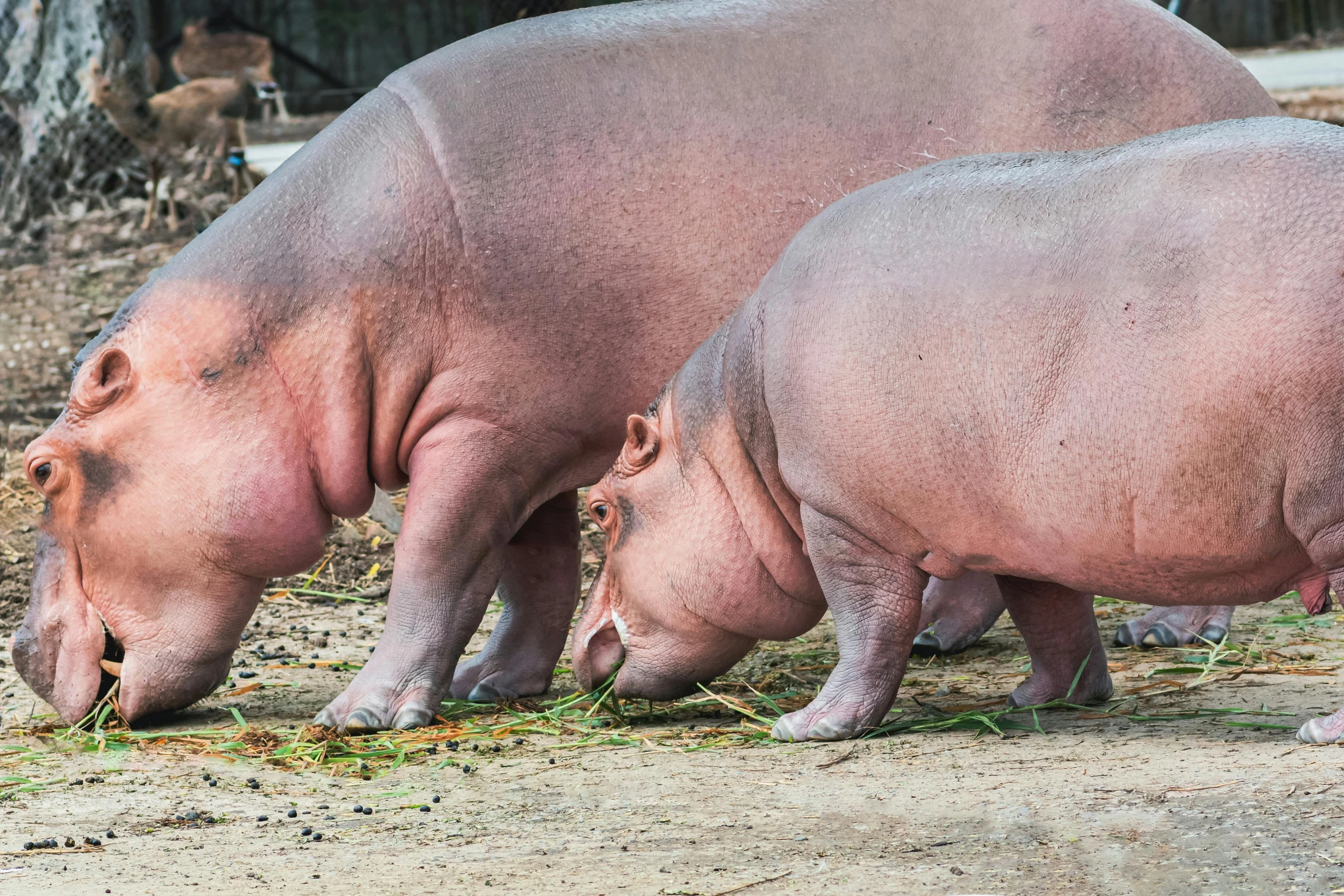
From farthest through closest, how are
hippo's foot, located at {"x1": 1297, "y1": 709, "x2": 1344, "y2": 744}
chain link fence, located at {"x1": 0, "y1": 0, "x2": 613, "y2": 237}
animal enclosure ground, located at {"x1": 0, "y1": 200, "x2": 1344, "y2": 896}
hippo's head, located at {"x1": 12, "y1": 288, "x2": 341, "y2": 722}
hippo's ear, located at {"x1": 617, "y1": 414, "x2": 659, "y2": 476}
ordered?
chain link fence, located at {"x1": 0, "y1": 0, "x2": 613, "y2": 237} < hippo's head, located at {"x1": 12, "y1": 288, "x2": 341, "y2": 722} < hippo's ear, located at {"x1": 617, "y1": 414, "x2": 659, "y2": 476} < hippo's foot, located at {"x1": 1297, "y1": 709, "x2": 1344, "y2": 744} < animal enclosure ground, located at {"x1": 0, "y1": 200, "x2": 1344, "y2": 896}

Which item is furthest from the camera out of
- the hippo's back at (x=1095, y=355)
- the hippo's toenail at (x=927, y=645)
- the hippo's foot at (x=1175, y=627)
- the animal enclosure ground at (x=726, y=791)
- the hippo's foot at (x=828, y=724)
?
the hippo's toenail at (x=927, y=645)

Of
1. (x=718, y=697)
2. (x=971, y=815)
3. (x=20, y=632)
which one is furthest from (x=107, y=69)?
(x=971, y=815)

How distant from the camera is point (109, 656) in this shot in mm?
5000

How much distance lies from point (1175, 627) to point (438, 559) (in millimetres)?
2280

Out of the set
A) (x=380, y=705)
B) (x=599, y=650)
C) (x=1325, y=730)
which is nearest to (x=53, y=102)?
(x=380, y=705)

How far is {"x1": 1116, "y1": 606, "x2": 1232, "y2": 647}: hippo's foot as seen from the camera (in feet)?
17.5

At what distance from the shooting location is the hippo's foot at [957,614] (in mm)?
5578

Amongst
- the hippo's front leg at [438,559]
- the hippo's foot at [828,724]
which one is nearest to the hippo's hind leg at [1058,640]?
the hippo's foot at [828,724]

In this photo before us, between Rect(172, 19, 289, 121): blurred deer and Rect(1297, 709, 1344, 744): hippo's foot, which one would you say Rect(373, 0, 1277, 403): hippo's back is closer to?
Rect(1297, 709, 1344, 744): hippo's foot

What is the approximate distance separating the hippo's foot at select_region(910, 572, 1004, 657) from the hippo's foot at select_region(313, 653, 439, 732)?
1670mm

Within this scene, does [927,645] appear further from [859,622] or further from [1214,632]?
[859,622]

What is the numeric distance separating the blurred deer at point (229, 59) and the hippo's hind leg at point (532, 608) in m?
10.5

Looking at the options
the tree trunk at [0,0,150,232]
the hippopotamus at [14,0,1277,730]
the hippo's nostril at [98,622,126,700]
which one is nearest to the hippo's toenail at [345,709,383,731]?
the hippopotamus at [14,0,1277,730]

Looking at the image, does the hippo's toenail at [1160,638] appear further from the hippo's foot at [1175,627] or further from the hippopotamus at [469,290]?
the hippopotamus at [469,290]
